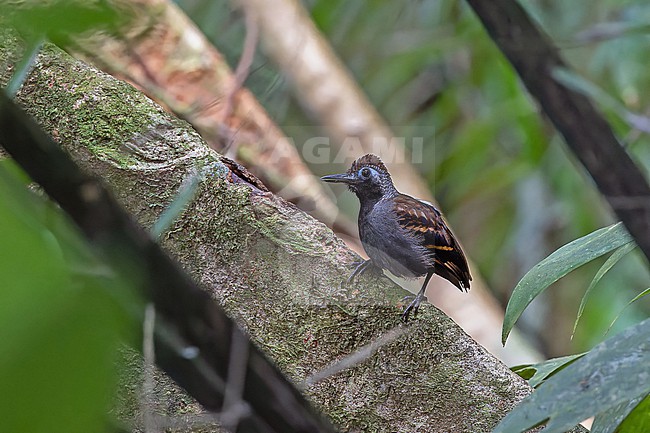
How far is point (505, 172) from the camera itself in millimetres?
3109

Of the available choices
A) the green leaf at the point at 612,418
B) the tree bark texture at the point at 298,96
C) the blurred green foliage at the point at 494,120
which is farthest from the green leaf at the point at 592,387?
the blurred green foliage at the point at 494,120

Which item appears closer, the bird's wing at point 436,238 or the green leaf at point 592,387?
the green leaf at point 592,387

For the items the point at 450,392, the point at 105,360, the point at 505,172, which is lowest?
the point at 105,360

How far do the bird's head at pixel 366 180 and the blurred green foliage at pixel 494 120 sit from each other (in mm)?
966

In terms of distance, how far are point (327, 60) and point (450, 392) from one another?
2.33m

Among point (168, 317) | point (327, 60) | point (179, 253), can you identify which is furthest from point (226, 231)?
point (327, 60)

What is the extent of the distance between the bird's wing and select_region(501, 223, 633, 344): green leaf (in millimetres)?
495

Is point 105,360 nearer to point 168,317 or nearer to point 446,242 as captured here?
point 168,317

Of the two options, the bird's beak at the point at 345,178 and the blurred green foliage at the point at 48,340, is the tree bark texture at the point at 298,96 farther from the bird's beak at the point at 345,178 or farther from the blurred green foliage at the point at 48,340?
the blurred green foliage at the point at 48,340

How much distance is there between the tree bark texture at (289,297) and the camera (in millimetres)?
808

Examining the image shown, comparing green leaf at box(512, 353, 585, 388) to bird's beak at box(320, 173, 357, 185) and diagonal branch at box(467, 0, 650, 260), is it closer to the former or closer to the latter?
diagonal branch at box(467, 0, 650, 260)

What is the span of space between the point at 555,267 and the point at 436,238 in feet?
1.78

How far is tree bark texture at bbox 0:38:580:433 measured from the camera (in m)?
0.81

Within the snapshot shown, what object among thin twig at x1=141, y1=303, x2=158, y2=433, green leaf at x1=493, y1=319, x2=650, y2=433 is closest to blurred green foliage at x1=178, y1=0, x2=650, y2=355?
thin twig at x1=141, y1=303, x2=158, y2=433
